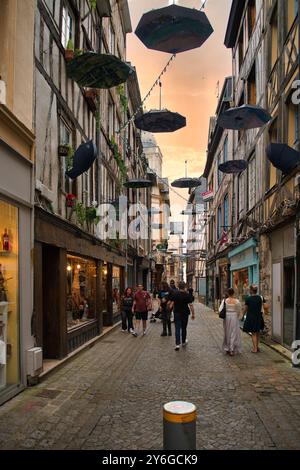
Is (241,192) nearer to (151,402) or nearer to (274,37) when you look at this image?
(274,37)

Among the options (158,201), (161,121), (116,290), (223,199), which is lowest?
(116,290)

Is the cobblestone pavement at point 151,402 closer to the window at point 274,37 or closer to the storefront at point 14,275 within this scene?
the storefront at point 14,275

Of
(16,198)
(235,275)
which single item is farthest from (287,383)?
(235,275)

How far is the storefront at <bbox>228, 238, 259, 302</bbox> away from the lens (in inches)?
566

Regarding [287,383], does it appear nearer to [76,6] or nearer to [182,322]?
[182,322]

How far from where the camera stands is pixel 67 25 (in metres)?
10.5

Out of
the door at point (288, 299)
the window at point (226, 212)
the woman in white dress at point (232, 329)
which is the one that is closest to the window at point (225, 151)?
the window at point (226, 212)

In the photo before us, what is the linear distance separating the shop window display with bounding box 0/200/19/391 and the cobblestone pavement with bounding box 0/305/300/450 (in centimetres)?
48

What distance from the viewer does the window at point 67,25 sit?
10022 mm

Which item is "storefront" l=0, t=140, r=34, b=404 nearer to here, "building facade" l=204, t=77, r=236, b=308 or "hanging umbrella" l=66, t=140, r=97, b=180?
"hanging umbrella" l=66, t=140, r=97, b=180

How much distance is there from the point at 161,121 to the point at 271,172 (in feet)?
12.0

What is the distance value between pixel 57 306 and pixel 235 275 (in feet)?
40.1

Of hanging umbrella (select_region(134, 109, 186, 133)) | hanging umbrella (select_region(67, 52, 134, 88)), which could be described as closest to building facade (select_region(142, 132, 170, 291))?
hanging umbrella (select_region(134, 109, 186, 133))

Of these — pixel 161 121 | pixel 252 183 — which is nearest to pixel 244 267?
pixel 252 183
